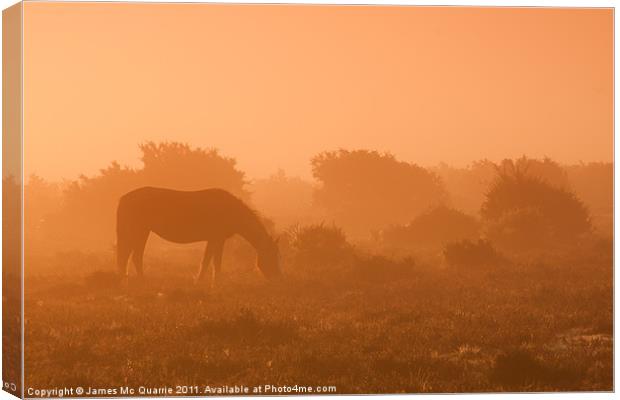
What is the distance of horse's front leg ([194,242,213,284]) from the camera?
2055 cm

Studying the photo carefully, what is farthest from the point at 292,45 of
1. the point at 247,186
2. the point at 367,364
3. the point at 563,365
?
the point at 563,365

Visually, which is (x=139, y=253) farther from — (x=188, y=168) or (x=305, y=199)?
(x=305, y=199)

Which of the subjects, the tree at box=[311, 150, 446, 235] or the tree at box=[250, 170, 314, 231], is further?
the tree at box=[311, 150, 446, 235]

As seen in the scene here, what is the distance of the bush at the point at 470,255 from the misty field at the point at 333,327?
0.57 ft

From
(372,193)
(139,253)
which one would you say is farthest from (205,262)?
(372,193)

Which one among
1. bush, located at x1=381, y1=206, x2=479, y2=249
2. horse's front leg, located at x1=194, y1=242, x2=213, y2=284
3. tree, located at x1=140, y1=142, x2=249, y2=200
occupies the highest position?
tree, located at x1=140, y1=142, x2=249, y2=200

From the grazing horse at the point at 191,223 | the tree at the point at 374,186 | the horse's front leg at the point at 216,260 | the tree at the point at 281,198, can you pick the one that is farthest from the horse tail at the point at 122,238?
the tree at the point at 374,186

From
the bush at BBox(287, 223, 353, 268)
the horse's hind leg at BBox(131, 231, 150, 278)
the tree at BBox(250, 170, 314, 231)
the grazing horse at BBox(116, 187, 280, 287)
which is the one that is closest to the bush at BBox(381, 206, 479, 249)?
the bush at BBox(287, 223, 353, 268)

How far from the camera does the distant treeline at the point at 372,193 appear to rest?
20.3 m

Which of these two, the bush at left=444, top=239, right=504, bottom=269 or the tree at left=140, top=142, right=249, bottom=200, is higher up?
the tree at left=140, top=142, right=249, bottom=200

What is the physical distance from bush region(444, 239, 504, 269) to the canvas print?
0.03 m

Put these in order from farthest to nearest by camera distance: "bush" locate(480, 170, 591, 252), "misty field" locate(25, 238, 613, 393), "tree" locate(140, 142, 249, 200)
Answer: "bush" locate(480, 170, 591, 252) → "tree" locate(140, 142, 249, 200) → "misty field" locate(25, 238, 613, 393)

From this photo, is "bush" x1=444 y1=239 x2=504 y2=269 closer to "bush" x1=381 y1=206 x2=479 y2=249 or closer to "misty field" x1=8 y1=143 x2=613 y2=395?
"misty field" x1=8 y1=143 x2=613 y2=395

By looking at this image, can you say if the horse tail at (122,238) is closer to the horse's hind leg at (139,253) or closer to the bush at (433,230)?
the horse's hind leg at (139,253)
